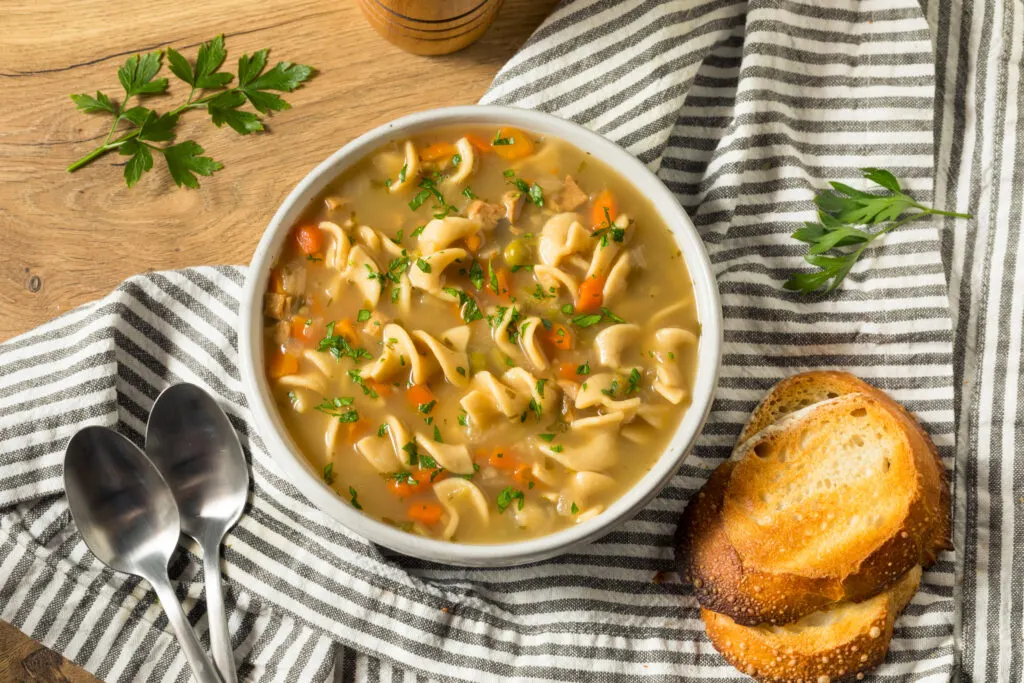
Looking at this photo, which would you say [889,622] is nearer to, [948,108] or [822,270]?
[822,270]

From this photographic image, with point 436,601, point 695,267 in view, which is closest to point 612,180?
point 695,267

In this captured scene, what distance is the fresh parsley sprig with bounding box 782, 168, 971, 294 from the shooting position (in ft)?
15.0

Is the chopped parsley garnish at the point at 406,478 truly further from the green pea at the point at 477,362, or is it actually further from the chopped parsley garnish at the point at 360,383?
the green pea at the point at 477,362

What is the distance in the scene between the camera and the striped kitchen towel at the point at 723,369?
4.45 m

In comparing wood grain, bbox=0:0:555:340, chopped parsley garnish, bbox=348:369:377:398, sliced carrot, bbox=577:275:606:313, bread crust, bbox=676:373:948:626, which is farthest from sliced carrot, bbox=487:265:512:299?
bread crust, bbox=676:373:948:626

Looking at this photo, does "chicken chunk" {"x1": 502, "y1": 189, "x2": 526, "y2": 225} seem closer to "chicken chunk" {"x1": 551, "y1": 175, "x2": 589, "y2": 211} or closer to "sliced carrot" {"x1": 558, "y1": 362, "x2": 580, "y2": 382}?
"chicken chunk" {"x1": 551, "y1": 175, "x2": 589, "y2": 211}

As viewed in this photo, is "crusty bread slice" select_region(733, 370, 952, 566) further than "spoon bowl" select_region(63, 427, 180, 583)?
Yes

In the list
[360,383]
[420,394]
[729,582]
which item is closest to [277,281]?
[360,383]

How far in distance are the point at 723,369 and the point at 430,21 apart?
209 centimetres

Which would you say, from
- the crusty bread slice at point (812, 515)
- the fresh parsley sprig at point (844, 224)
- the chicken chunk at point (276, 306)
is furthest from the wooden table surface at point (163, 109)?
the crusty bread slice at point (812, 515)

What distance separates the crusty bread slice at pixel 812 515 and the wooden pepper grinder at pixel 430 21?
2.31m

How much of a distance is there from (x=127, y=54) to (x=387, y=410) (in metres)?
2.30

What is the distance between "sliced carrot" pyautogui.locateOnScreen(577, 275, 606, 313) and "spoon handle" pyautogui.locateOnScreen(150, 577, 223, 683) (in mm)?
2175

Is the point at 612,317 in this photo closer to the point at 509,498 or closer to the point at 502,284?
the point at 502,284
